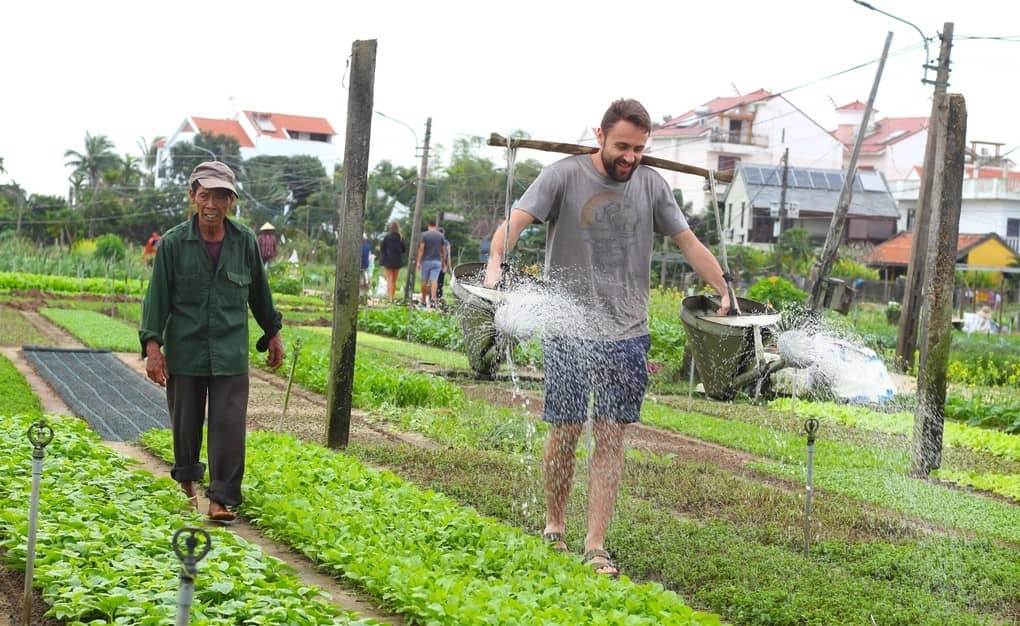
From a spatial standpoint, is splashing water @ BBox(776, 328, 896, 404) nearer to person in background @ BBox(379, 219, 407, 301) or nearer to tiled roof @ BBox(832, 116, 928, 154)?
person in background @ BBox(379, 219, 407, 301)

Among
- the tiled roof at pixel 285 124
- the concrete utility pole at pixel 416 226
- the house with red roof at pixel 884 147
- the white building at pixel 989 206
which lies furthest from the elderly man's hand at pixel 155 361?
the tiled roof at pixel 285 124

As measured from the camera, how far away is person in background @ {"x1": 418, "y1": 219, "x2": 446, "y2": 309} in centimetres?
2533

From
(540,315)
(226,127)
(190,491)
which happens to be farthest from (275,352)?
(226,127)

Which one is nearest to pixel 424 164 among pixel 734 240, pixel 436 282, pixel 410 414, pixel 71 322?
pixel 436 282

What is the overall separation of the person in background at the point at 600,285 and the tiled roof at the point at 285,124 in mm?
100198

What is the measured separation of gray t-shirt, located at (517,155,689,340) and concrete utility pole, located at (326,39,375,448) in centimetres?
329

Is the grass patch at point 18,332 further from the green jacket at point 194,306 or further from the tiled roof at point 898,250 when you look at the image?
the tiled roof at point 898,250

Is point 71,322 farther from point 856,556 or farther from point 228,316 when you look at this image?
point 856,556

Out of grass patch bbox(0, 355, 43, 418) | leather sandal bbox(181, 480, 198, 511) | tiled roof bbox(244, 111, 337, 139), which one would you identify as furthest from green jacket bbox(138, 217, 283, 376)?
tiled roof bbox(244, 111, 337, 139)

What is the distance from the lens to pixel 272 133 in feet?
346

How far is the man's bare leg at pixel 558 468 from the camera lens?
571 centimetres

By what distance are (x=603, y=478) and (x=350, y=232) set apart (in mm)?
3816

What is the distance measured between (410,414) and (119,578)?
6.27m

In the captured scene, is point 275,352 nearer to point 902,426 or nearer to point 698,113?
point 902,426
